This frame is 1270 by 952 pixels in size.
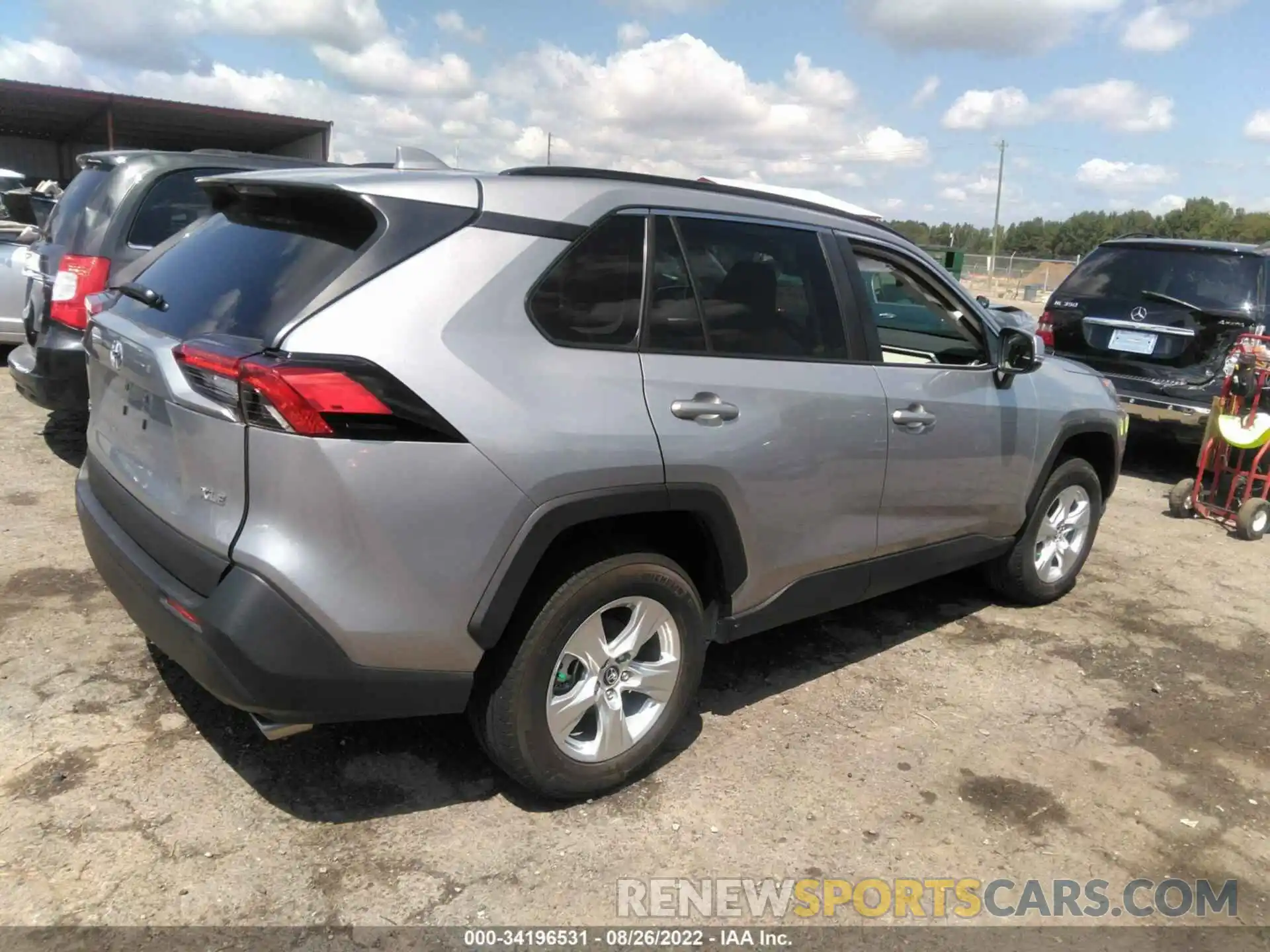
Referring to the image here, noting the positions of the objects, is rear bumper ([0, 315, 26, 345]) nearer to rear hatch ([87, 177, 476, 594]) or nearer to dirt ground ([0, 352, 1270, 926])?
dirt ground ([0, 352, 1270, 926])

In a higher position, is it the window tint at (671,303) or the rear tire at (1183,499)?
the window tint at (671,303)

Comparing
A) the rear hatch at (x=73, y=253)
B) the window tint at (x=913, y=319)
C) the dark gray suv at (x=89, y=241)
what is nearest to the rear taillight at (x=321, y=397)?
the window tint at (x=913, y=319)

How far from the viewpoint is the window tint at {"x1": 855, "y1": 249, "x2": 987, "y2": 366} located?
3.86 meters

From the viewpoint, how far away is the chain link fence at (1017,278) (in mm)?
35875

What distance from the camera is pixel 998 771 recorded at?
335cm

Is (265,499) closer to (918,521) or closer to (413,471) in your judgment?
(413,471)

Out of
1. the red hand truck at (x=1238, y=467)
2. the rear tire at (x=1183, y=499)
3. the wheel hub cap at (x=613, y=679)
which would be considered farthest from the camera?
the rear tire at (x=1183, y=499)

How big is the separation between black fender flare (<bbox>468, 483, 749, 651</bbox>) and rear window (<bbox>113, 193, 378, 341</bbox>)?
0.82m

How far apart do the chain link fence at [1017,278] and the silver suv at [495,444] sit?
112ft

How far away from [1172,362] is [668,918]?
6.71 m

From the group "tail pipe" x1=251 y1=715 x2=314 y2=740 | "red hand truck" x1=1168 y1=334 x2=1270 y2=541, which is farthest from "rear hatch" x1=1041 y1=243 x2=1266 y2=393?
"tail pipe" x1=251 y1=715 x2=314 y2=740

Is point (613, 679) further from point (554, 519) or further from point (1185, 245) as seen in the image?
point (1185, 245)

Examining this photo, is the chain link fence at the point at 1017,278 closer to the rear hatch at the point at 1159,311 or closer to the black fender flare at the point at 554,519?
the rear hatch at the point at 1159,311

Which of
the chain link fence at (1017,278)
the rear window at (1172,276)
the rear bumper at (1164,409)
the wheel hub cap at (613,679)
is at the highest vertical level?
the chain link fence at (1017,278)
